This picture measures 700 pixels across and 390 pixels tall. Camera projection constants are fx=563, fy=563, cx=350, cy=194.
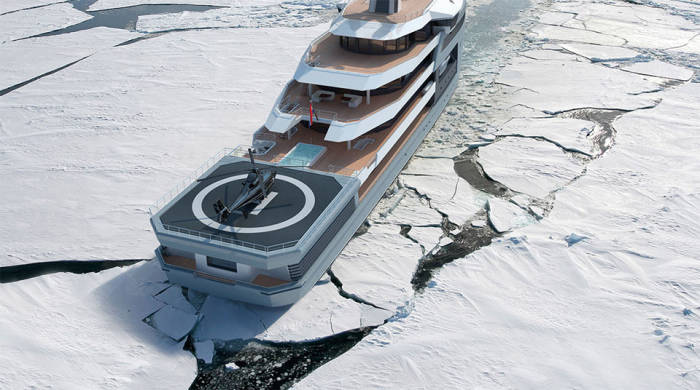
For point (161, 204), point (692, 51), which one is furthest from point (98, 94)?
point (692, 51)

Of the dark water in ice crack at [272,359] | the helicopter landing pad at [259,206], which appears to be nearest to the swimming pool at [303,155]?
the helicopter landing pad at [259,206]

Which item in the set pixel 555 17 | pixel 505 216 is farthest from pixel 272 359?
pixel 555 17

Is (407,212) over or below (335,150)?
below

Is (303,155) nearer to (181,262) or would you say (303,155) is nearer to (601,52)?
(181,262)

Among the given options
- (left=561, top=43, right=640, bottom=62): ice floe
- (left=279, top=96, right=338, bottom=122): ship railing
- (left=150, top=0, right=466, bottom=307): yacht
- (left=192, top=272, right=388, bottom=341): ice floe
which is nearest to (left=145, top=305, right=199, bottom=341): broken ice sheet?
(left=192, top=272, right=388, bottom=341): ice floe

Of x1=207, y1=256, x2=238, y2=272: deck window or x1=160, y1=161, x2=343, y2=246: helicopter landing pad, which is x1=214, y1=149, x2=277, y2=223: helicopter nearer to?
x1=160, y1=161, x2=343, y2=246: helicopter landing pad

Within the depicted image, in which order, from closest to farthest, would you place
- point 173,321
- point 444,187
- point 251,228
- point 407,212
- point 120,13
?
point 173,321 < point 251,228 < point 407,212 < point 444,187 < point 120,13

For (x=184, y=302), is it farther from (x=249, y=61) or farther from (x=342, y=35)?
(x=249, y=61)
